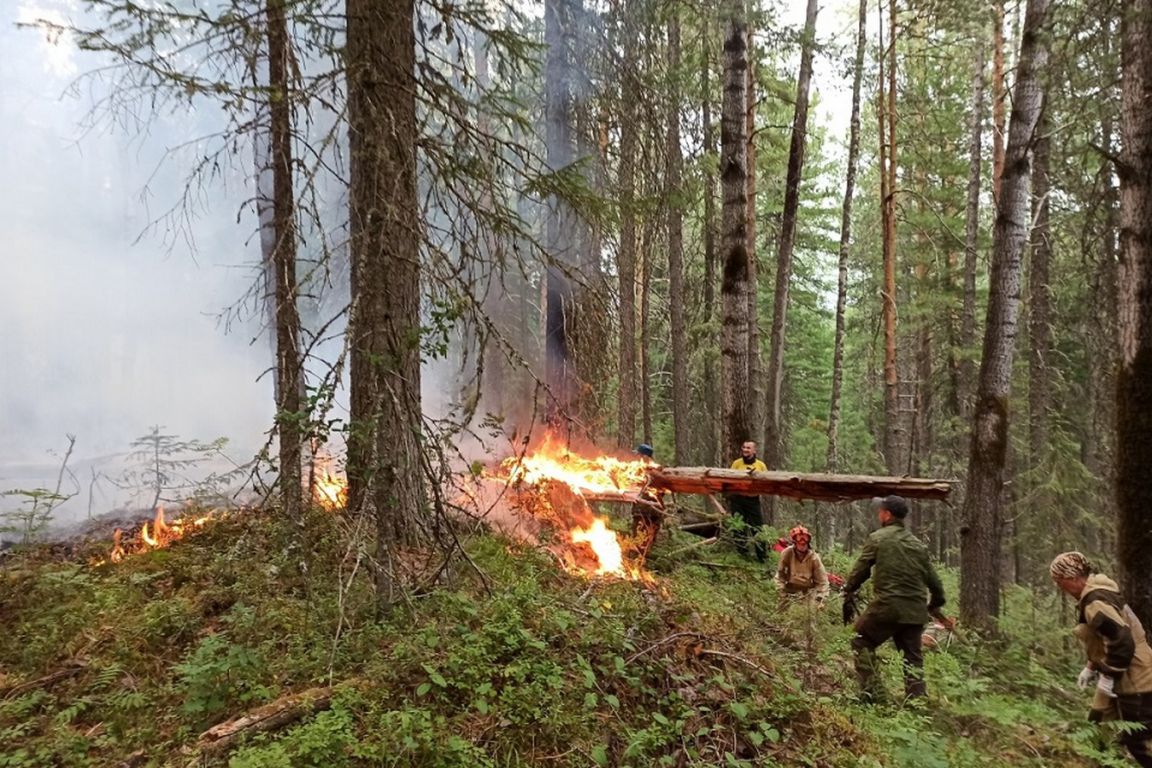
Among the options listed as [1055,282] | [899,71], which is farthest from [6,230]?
[1055,282]

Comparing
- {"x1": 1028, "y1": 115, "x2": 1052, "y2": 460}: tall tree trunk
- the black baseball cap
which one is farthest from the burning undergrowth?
{"x1": 1028, "y1": 115, "x2": 1052, "y2": 460}: tall tree trunk

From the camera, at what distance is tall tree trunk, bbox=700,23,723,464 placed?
1025cm

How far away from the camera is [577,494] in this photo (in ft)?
27.2

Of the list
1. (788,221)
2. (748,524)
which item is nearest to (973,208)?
(788,221)

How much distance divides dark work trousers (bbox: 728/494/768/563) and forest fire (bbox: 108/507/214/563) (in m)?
7.29

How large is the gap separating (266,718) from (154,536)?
4715mm

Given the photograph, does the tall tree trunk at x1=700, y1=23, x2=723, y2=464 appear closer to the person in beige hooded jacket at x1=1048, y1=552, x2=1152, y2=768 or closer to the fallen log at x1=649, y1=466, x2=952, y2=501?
the fallen log at x1=649, y1=466, x2=952, y2=501

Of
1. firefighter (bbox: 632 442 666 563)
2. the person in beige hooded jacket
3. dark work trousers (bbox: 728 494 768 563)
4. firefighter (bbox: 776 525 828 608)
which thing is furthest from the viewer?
dark work trousers (bbox: 728 494 768 563)

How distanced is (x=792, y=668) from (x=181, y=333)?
21.1 meters

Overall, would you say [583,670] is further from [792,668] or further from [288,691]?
[792,668]

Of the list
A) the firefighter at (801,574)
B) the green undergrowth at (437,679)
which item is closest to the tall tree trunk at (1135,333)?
the green undergrowth at (437,679)

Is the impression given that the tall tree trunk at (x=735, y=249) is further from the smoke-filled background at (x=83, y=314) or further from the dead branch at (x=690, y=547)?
the smoke-filled background at (x=83, y=314)

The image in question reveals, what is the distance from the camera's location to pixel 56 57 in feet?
58.3

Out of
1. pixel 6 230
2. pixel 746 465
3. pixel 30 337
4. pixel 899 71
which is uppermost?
pixel 899 71
